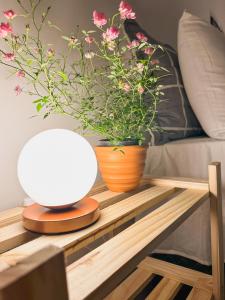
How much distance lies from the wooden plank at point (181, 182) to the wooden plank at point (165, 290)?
0.35 m

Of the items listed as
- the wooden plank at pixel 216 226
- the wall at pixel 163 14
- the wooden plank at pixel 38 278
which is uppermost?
the wall at pixel 163 14

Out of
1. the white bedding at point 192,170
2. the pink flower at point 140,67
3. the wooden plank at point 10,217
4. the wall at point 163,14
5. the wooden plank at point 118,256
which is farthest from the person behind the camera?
the wall at point 163,14

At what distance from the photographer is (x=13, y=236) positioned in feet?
1.56

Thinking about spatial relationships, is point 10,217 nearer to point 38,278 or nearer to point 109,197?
point 109,197

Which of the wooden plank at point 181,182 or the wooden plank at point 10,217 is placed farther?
the wooden plank at point 181,182

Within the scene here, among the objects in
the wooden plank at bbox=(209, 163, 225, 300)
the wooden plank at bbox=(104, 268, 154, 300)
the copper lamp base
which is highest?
the copper lamp base

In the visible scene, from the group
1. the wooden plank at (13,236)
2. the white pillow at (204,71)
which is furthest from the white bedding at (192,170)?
the wooden plank at (13,236)

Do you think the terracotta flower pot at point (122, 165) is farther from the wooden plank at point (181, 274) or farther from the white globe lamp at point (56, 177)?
the wooden plank at point (181, 274)

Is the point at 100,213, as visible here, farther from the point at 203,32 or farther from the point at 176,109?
the point at 203,32

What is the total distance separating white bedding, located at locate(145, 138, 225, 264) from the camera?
980mm

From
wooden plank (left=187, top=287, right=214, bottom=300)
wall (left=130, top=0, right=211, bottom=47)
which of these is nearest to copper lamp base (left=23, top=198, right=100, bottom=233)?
wooden plank (left=187, top=287, right=214, bottom=300)

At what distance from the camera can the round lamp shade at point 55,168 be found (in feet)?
1.59

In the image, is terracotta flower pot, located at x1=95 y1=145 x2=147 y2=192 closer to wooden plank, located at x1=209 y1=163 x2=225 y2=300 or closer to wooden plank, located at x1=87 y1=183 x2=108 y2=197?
wooden plank, located at x1=87 y1=183 x2=108 y2=197

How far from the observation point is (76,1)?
1.03 meters
